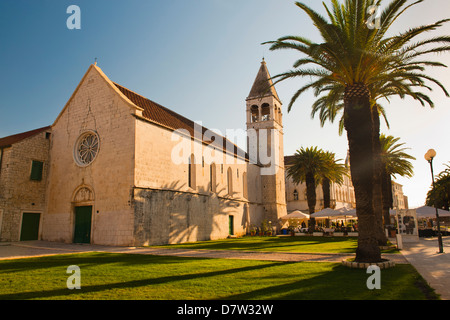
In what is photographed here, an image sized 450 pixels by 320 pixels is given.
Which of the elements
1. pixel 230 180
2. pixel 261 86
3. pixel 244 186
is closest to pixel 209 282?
pixel 230 180

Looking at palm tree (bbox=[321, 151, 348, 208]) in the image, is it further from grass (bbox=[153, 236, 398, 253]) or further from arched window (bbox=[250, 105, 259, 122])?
grass (bbox=[153, 236, 398, 253])

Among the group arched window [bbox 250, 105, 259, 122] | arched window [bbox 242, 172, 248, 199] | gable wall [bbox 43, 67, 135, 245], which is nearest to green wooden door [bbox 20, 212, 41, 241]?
gable wall [bbox 43, 67, 135, 245]

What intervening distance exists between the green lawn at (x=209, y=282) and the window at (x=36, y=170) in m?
15.4

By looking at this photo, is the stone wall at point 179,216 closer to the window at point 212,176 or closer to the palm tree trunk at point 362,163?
the window at point 212,176

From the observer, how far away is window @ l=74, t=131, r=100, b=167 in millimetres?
22531

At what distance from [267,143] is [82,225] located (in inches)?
1083

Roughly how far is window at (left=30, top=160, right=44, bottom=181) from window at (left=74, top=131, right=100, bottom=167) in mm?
3628

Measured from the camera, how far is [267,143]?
4272cm

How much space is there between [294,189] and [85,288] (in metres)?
59.9

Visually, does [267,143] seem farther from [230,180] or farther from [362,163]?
[362,163]

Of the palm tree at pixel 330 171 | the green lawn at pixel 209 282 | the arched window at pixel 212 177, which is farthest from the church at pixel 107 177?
the palm tree at pixel 330 171

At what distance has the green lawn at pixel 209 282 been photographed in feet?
20.3

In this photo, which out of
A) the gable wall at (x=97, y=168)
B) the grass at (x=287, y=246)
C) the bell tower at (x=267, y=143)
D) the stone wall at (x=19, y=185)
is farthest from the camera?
the bell tower at (x=267, y=143)
